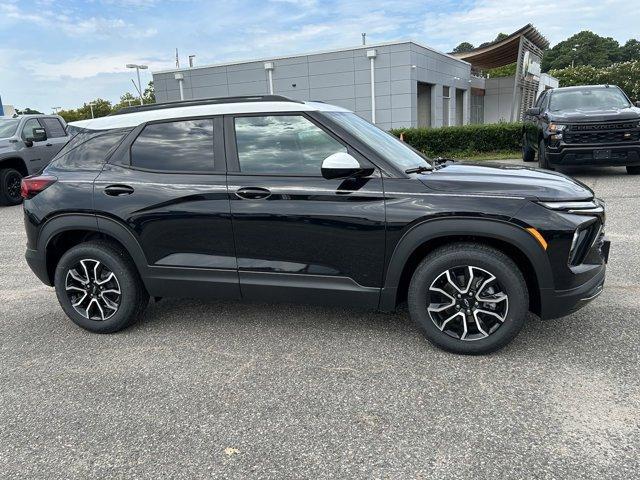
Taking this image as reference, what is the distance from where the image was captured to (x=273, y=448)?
8.20 feet

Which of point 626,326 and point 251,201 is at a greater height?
point 251,201

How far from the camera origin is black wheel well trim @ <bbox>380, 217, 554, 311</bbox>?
121 inches

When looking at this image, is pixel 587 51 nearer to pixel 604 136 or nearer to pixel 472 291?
pixel 604 136

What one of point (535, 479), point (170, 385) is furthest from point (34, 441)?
point (535, 479)

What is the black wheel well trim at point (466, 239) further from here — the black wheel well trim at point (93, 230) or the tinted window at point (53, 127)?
the tinted window at point (53, 127)

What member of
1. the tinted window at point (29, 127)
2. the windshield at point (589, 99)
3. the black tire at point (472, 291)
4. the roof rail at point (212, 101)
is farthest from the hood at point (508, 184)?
the tinted window at point (29, 127)

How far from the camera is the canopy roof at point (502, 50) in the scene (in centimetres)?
2685

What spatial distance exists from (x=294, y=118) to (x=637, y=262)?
3836 mm

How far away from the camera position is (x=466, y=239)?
3242 millimetres

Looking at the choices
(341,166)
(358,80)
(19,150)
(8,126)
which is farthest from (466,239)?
(358,80)

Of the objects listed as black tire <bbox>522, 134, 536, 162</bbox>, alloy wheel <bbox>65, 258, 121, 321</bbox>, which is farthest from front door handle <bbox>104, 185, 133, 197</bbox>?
black tire <bbox>522, 134, 536, 162</bbox>

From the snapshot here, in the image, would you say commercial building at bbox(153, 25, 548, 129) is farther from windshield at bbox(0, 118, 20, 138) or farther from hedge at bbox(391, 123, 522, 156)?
windshield at bbox(0, 118, 20, 138)

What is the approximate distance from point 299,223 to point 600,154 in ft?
27.3

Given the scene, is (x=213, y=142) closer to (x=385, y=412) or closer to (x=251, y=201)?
(x=251, y=201)
